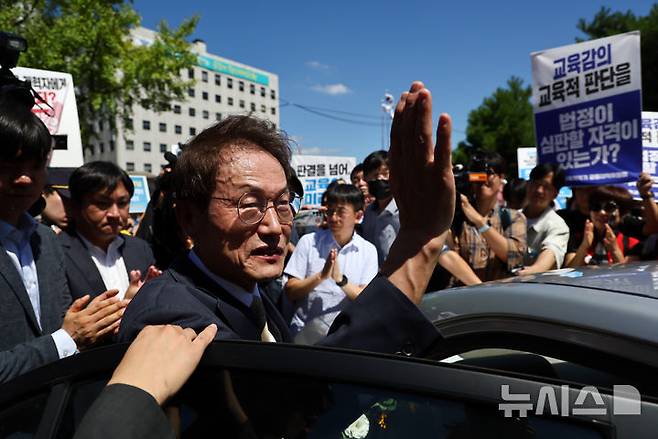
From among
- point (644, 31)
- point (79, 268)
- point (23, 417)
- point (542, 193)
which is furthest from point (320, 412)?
point (644, 31)

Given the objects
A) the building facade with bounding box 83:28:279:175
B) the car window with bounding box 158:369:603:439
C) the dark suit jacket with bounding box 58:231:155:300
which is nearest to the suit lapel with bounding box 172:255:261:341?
the car window with bounding box 158:369:603:439

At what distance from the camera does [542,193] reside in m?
3.79

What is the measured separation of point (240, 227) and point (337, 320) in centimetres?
33

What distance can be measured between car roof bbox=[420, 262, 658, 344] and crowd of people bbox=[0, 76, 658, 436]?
22cm

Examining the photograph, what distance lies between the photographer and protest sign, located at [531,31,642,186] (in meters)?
3.79

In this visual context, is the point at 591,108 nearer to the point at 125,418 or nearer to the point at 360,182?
the point at 360,182

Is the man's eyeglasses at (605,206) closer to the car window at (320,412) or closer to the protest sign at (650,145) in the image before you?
the protest sign at (650,145)

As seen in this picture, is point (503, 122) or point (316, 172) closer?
point (316, 172)

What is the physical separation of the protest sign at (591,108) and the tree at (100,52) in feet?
45.8

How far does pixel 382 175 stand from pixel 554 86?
5.21 ft

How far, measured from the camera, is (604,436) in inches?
28.1

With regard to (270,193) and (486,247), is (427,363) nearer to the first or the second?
(270,193)

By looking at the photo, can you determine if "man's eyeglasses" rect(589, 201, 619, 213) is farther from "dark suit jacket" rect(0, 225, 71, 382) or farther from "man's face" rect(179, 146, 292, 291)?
"dark suit jacket" rect(0, 225, 71, 382)

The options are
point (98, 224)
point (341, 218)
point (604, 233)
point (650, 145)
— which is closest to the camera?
point (98, 224)
